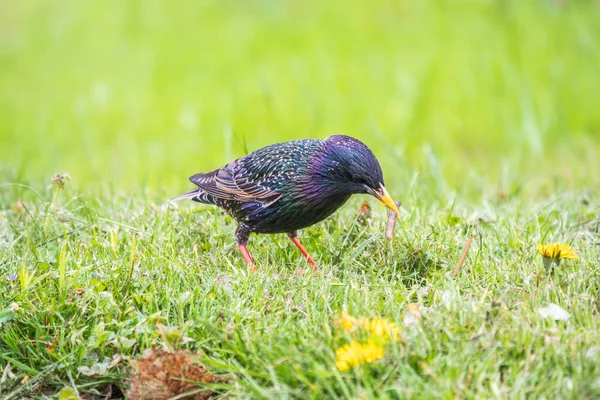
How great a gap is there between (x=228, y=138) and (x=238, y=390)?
3.06m

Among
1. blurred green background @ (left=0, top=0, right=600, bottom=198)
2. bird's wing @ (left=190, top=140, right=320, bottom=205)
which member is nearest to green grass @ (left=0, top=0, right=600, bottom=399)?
blurred green background @ (left=0, top=0, right=600, bottom=198)

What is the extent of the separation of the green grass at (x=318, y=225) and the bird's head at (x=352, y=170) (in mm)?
311

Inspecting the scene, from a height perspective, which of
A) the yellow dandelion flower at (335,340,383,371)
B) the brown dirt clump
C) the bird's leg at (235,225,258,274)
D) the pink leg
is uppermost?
the bird's leg at (235,225,258,274)

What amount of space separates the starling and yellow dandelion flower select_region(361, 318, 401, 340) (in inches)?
31.5

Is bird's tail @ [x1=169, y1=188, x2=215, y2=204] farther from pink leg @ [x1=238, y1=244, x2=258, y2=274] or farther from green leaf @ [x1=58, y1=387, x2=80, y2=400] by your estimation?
green leaf @ [x1=58, y1=387, x2=80, y2=400]

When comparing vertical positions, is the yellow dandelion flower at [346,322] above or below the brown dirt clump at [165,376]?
above

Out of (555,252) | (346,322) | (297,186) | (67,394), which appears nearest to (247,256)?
(297,186)

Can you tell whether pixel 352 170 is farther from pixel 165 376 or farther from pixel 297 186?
pixel 165 376

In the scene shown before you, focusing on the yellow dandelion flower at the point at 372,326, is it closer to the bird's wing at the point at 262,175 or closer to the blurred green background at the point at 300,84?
the bird's wing at the point at 262,175

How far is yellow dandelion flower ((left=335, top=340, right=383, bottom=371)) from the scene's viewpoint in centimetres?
320

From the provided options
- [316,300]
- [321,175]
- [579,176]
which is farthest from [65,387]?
[579,176]

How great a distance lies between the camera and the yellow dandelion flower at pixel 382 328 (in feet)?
11.0

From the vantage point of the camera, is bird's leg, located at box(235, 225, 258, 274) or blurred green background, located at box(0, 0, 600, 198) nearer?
bird's leg, located at box(235, 225, 258, 274)

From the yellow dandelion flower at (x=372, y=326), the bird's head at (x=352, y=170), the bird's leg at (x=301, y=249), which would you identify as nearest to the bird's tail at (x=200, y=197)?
the bird's leg at (x=301, y=249)
